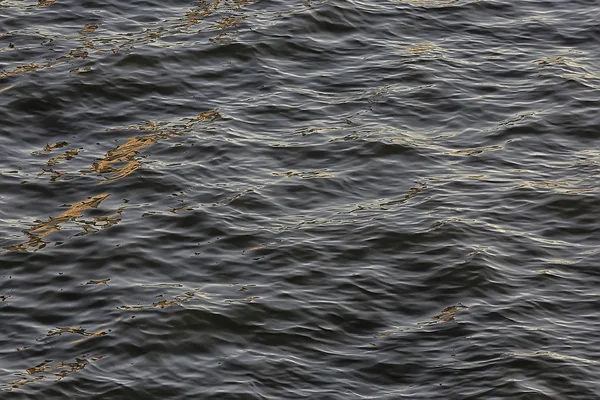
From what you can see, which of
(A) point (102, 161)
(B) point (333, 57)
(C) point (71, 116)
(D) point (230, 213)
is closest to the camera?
(D) point (230, 213)

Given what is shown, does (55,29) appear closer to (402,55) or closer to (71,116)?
(71,116)

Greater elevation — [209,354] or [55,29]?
[55,29]

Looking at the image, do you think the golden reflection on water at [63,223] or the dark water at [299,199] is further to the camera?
the golden reflection on water at [63,223]

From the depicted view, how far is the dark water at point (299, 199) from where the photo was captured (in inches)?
394

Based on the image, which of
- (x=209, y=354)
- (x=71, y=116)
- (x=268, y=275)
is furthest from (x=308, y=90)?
(x=209, y=354)

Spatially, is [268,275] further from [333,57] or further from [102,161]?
[333,57]

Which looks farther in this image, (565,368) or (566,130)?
(566,130)

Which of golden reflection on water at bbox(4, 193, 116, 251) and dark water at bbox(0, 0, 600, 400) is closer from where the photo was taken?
dark water at bbox(0, 0, 600, 400)

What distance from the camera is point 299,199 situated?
509 inches

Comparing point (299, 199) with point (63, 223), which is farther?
point (299, 199)

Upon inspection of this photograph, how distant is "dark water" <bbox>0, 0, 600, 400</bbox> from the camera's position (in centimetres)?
1002

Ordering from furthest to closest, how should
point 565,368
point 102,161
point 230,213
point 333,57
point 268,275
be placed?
point 333,57
point 102,161
point 230,213
point 268,275
point 565,368

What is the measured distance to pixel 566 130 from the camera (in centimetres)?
1459

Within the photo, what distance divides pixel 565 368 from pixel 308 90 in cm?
686
